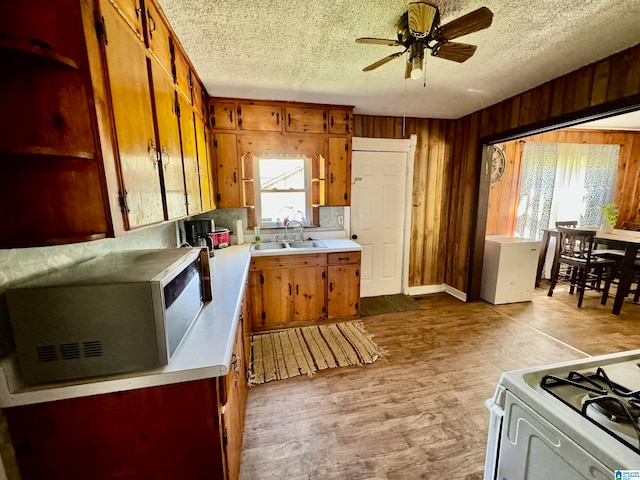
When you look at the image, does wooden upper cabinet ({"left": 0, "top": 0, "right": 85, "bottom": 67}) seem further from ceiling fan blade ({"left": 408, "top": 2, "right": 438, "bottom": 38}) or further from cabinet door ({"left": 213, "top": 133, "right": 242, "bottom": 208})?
cabinet door ({"left": 213, "top": 133, "right": 242, "bottom": 208})

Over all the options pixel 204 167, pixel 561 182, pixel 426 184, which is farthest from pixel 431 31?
pixel 561 182

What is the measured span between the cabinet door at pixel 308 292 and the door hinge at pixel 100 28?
234 centimetres

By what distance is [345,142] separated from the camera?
3230 millimetres

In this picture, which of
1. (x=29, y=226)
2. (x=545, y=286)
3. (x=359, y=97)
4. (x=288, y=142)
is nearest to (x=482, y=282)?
(x=545, y=286)

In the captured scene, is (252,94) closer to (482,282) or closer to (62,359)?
(62,359)

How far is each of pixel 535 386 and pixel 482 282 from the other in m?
3.37

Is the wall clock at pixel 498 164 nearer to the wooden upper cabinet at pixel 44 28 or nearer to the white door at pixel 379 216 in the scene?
the white door at pixel 379 216

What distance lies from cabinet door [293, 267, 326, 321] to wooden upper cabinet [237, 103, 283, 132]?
5.50 ft

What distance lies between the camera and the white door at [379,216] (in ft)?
12.0

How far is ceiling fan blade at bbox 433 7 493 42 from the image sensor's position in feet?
4.33

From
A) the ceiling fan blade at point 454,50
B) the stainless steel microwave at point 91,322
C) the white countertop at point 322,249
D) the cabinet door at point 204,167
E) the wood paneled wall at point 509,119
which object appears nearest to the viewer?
the stainless steel microwave at point 91,322

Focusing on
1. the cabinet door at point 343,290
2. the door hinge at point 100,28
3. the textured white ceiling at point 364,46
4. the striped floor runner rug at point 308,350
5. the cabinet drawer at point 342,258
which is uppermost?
the textured white ceiling at point 364,46

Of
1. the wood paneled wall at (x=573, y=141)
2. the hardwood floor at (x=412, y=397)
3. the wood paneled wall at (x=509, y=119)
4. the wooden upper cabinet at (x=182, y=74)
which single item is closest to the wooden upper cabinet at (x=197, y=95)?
the wooden upper cabinet at (x=182, y=74)

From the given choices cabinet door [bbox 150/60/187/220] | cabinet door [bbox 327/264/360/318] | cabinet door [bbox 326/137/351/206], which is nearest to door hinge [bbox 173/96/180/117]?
cabinet door [bbox 150/60/187/220]
